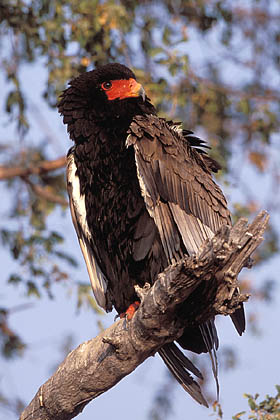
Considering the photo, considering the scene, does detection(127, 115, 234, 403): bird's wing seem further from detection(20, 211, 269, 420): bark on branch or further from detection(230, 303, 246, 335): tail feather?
detection(20, 211, 269, 420): bark on branch

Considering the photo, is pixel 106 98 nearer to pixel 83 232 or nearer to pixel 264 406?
pixel 83 232

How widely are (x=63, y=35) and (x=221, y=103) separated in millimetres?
2302

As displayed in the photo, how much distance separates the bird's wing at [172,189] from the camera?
4.03m

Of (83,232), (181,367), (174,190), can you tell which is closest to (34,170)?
(83,232)

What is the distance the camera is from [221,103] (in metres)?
7.54

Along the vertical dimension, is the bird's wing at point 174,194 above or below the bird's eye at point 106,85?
below

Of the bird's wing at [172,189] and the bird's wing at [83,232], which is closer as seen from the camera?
the bird's wing at [172,189]

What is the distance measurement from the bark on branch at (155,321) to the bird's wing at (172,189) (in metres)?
0.65

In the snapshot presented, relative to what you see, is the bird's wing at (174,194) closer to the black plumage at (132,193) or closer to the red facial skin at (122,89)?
the black plumage at (132,193)

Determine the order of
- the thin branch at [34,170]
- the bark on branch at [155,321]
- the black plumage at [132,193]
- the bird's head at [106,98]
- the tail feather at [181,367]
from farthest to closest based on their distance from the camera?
1. the thin branch at [34,170]
2. the bird's head at [106,98]
3. the black plumage at [132,193]
4. the tail feather at [181,367]
5. the bark on branch at [155,321]

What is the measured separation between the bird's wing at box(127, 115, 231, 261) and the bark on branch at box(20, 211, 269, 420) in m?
0.65

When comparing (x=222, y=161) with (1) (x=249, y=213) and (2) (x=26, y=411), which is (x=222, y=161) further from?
(2) (x=26, y=411)

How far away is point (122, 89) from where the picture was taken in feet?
15.1

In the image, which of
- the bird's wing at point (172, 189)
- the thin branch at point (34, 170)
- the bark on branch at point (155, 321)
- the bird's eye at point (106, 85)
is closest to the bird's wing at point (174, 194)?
the bird's wing at point (172, 189)
